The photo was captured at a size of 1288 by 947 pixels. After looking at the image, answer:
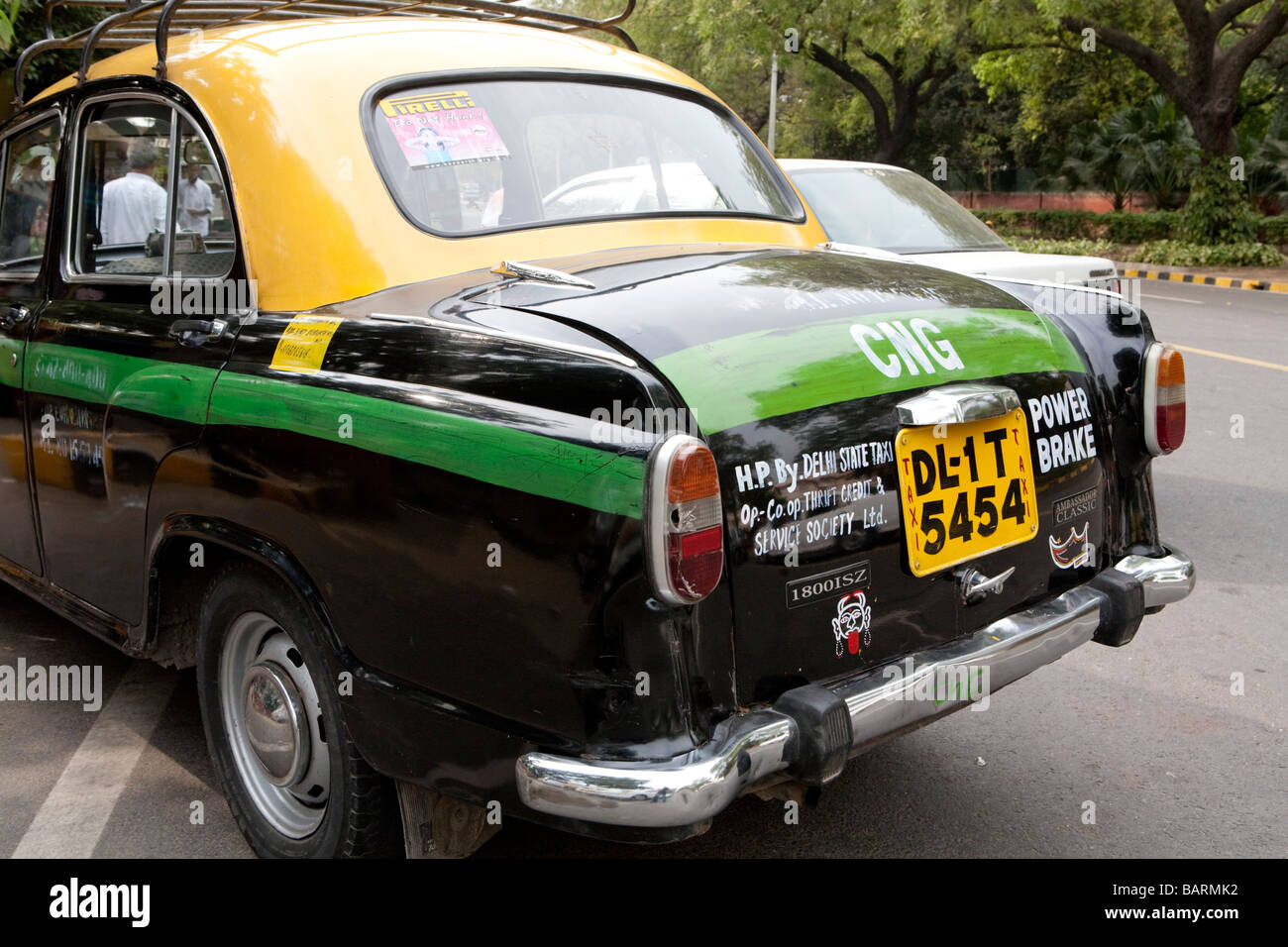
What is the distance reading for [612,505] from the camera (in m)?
2.24

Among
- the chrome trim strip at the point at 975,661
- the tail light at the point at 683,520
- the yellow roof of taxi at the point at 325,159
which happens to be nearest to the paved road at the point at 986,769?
the chrome trim strip at the point at 975,661

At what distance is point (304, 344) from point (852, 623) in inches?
Result: 54.5

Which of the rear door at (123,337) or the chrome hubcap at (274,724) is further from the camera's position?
the rear door at (123,337)

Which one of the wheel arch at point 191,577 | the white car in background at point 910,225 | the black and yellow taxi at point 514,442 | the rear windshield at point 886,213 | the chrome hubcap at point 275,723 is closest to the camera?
the black and yellow taxi at point 514,442

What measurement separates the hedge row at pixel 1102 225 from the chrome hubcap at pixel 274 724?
24.1 metres

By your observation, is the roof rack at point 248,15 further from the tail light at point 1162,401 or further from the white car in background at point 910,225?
the white car in background at point 910,225

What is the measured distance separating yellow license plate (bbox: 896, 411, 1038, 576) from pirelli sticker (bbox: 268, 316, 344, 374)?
→ 130 cm

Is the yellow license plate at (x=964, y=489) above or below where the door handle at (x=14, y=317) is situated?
below

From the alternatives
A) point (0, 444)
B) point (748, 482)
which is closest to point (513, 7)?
point (0, 444)

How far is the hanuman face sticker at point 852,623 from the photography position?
8.58 feet

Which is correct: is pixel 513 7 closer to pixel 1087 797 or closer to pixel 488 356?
pixel 488 356

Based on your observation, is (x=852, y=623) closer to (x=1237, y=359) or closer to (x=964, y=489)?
(x=964, y=489)

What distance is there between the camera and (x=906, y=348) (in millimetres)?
2787

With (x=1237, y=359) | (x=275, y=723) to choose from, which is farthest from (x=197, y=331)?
(x=1237, y=359)
